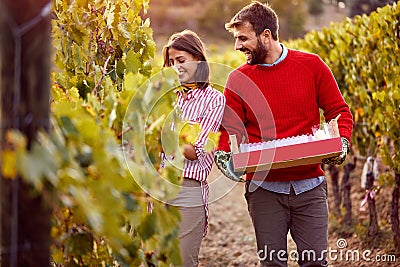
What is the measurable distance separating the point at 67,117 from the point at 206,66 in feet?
5.82

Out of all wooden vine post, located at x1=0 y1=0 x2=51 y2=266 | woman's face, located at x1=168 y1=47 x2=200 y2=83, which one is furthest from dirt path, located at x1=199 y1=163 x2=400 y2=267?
wooden vine post, located at x1=0 y1=0 x2=51 y2=266

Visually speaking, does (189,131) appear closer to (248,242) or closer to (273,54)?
(273,54)

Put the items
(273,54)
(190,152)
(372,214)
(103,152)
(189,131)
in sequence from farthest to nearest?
(372,214) < (273,54) < (190,152) < (189,131) < (103,152)

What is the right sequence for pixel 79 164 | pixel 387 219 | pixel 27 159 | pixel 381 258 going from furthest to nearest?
pixel 387 219 < pixel 381 258 < pixel 79 164 < pixel 27 159

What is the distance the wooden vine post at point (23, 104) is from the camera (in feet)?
5.75

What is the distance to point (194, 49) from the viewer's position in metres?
3.61

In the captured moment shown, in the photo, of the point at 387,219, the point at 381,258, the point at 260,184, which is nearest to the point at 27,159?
the point at 260,184

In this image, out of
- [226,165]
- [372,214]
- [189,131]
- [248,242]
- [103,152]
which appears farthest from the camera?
[248,242]

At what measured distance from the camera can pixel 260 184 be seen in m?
3.70

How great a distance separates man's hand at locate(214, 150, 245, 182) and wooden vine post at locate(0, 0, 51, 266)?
1722mm

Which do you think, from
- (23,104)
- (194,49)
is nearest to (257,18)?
(194,49)

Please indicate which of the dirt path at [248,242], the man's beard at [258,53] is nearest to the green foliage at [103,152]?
the man's beard at [258,53]

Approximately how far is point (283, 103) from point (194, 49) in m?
0.56

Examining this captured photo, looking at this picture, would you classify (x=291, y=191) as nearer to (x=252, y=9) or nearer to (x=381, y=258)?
(x=252, y=9)
